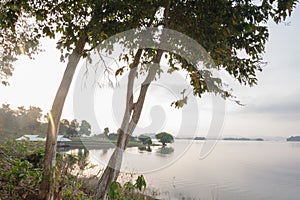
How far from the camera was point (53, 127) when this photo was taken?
12.3 feet

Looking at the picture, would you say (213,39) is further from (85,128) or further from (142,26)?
(85,128)

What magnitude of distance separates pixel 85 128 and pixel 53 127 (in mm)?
1657

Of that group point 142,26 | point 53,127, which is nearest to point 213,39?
point 142,26

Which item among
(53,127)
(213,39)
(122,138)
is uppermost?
(213,39)

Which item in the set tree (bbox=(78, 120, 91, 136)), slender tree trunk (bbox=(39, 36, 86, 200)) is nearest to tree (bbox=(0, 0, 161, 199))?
slender tree trunk (bbox=(39, 36, 86, 200))

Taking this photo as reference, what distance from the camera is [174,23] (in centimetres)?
492

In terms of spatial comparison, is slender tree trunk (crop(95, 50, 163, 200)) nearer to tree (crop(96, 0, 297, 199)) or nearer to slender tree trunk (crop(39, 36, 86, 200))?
tree (crop(96, 0, 297, 199))

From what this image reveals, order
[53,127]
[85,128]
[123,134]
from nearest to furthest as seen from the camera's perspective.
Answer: [53,127] → [123,134] → [85,128]

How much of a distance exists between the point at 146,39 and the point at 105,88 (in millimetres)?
1280

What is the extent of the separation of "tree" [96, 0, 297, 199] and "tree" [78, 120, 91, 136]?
77 cm

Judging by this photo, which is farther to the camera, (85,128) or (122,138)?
(85,128)

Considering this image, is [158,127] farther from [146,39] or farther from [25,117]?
[25,117]

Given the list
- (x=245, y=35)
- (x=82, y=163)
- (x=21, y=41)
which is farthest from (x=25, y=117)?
(x=245, y=35)

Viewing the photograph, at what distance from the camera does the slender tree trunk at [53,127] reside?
137 inches
